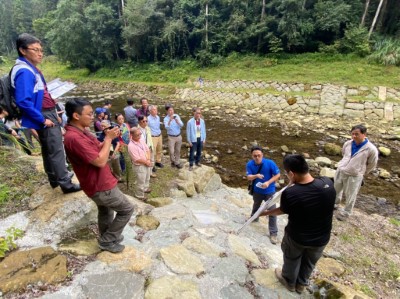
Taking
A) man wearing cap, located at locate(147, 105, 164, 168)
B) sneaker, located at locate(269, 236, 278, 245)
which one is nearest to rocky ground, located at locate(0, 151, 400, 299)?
sneaker, located at locate(269, 236, 278, 245)

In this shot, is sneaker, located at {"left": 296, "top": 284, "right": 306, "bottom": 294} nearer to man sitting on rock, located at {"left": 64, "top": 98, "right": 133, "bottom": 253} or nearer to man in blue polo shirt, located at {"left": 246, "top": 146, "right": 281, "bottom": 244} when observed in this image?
man in blue polo shirt, located at {"left": 246, "top": 146, "right": 281, "bottom": 244}

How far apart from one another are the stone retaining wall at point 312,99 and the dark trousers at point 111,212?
16165 mm

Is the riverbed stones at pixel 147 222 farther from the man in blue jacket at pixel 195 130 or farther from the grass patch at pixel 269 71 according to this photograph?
the grass patch at pixel 269 71

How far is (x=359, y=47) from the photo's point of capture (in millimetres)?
20438

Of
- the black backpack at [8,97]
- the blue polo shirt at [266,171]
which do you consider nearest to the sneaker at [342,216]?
the blue polo shirt at [266,171]

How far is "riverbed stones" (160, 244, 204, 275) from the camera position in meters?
3.14

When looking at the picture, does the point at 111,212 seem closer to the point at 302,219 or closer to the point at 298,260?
the point at 302,219

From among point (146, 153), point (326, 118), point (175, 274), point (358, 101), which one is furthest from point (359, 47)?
point (175, 274)

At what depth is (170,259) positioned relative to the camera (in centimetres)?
326

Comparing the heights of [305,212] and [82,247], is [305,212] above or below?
above

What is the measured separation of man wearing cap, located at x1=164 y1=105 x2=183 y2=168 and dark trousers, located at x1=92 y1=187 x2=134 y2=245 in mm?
4427

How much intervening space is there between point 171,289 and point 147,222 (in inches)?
62.0

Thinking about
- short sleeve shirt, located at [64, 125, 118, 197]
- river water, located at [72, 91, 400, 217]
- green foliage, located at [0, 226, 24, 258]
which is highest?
short sleeve shirt, located at [64, 125, 118, 197]

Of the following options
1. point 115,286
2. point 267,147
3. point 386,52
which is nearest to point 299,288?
point 115,286
